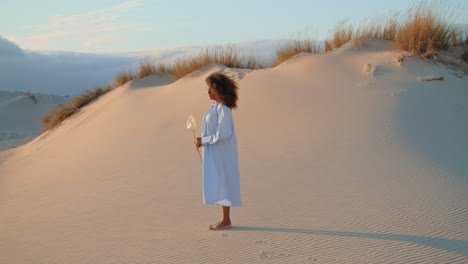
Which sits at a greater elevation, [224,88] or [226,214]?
[224,88]

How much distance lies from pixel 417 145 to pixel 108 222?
549 centimetres

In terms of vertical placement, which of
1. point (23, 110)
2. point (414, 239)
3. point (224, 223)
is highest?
point (224, 223)

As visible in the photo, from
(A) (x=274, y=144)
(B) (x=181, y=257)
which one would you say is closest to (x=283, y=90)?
(A) (x=274, y=144)

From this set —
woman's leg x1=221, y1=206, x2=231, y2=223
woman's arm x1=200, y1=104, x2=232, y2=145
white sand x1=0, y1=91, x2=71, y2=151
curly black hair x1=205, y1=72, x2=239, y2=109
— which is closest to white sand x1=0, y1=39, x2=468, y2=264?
woman's leg x1=221, y1=206, x2=231, y2=223

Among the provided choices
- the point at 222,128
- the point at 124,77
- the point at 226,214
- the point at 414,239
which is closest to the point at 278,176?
the point at 226,214

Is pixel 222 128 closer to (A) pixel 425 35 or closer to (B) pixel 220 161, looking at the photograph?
(B) pixel 220 161

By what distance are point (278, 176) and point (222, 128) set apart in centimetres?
261

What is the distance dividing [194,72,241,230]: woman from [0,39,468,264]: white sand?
0.42 m

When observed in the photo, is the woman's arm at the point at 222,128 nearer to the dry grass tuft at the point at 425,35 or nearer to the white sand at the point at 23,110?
the dry grass tuft at the point at 425,35

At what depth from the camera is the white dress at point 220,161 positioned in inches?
199

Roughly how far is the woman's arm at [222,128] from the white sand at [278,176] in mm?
1047

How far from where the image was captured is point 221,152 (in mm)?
5113

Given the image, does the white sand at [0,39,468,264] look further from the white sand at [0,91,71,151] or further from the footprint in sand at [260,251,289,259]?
the white sand at [0,91,71,151]

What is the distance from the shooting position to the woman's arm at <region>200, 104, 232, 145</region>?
5.02 meters
